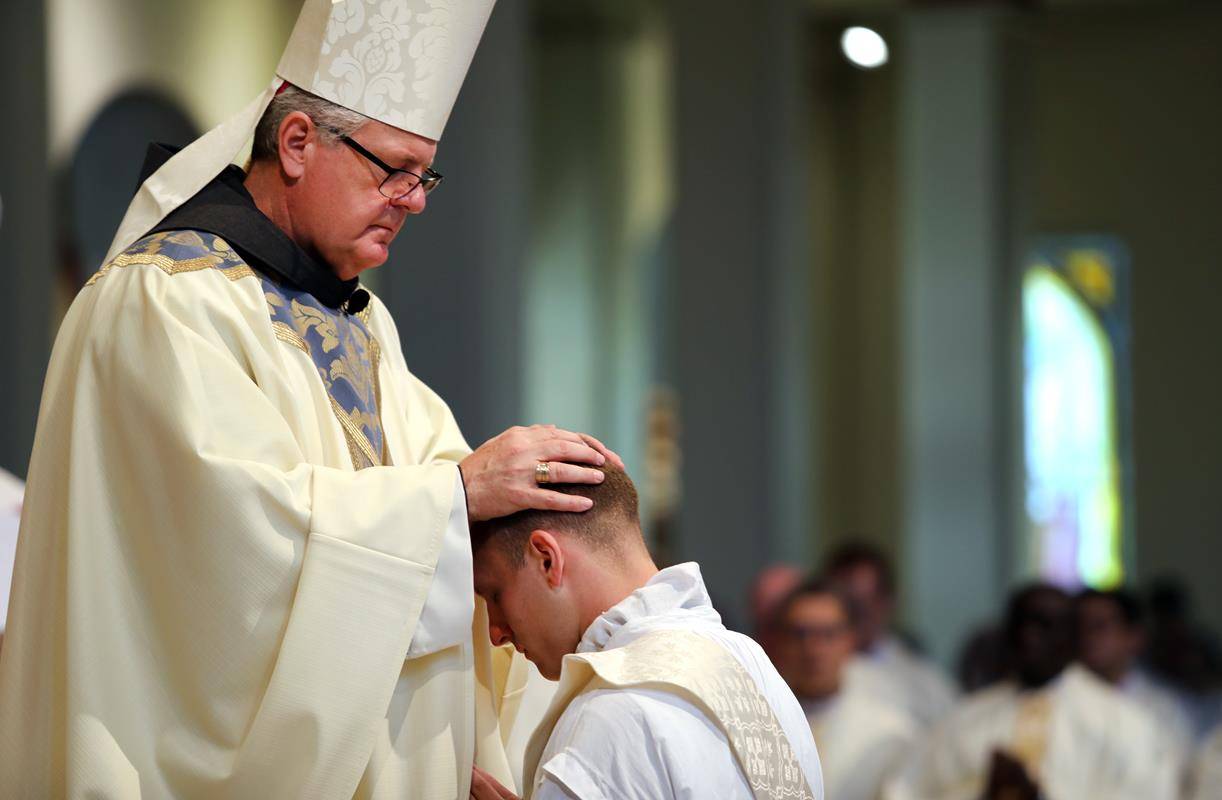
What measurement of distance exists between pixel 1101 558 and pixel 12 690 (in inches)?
591

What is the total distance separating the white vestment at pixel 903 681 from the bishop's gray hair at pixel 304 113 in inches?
213

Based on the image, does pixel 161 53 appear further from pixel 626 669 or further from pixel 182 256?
pixel 626 669

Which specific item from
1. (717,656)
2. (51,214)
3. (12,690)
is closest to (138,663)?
(12,690)

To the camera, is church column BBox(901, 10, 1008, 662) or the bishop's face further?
church column BBox(901, 10, 1008, 662)

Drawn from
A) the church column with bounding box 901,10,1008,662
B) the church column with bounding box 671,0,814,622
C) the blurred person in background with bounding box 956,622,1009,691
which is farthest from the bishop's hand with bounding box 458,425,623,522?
the church column with bounding box 901,10,1008,662

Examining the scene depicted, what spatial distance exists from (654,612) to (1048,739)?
14.3ft

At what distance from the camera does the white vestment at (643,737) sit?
2.49 meters

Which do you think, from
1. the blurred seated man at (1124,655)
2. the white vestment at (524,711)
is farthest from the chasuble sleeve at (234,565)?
the blurred seated man at (1124,655)

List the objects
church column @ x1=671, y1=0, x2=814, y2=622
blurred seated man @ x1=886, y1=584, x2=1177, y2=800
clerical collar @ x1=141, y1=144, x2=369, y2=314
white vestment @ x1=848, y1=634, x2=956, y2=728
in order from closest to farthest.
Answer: clerical collar @ x1=141, y1=144, x2=369, y2=314
blurred seated man @ x1=886, y1=584, x2=1177, y2=800
white vestment @ x1=848, y1=634, x2=956, y2=728
church column @ x1=671, y1=0, x2=814, y2=622

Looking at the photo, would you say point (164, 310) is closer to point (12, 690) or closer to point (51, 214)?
point (12, 690)

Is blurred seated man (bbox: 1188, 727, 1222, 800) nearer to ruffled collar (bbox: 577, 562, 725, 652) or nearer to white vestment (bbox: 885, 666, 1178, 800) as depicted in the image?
white vestment (bbox: 885, 666, 1178, 800)

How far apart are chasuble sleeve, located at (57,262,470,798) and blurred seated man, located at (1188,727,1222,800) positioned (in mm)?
5099

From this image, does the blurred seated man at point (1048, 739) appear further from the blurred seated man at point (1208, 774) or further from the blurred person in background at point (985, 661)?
the blurred seated man at point (1208, 774)

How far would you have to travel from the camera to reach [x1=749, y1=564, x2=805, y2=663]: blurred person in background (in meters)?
7.23
